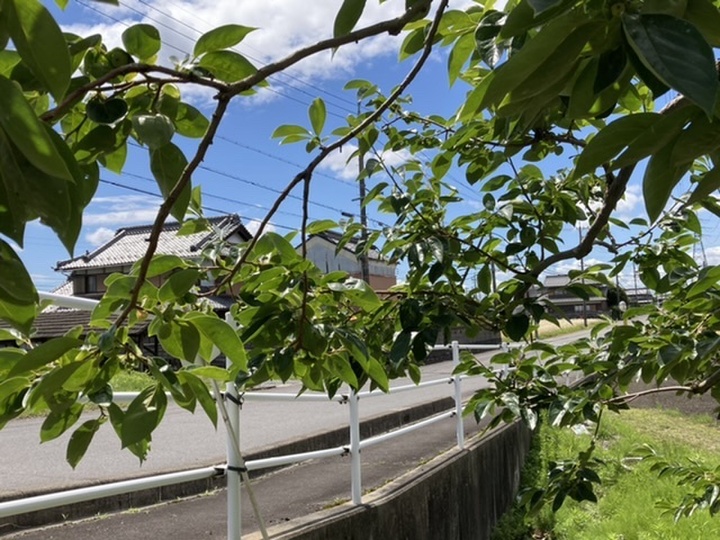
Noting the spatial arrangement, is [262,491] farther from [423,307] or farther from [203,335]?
[203,335]

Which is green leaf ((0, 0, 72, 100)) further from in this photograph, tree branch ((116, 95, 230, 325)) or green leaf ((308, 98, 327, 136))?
green leaf ((308, 98, 327, 136))

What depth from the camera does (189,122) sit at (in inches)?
29.1

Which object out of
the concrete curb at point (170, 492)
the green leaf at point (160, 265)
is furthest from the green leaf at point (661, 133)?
the concrete curb at point (170, 492)

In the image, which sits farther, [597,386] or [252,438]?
[252,438]

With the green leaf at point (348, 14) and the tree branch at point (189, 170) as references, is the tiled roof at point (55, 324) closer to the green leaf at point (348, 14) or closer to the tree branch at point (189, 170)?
the tree branch at point (189, 170)

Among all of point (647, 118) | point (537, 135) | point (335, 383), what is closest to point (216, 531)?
point (335, 383)

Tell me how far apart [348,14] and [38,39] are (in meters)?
0.30

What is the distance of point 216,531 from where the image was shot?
10.5 feet

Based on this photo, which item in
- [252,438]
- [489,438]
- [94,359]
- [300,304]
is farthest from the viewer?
[252,438]

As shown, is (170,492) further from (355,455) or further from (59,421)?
(59,421)

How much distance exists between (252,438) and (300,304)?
5.79 m

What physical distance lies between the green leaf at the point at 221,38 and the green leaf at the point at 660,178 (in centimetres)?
41

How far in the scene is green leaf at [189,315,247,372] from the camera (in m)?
0.74

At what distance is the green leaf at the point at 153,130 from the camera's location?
629 mm
